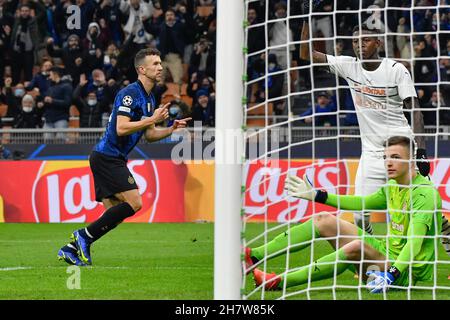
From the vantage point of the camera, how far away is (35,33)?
19219 millimetres

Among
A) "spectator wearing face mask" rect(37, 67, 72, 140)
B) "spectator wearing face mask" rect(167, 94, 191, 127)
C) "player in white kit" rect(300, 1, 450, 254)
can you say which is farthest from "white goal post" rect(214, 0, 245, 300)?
"spectator wearing face mask" rect(37, 67, 72, 140)

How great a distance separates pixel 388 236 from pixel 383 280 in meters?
0.30

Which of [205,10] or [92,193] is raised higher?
[205,10]

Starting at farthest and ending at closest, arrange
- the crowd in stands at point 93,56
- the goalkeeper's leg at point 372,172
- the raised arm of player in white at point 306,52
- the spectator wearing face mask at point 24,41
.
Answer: the spectator wearing face mask at point 24,41 → the crowd in stands at point 93,56 → the goalkeeper's leg at point 372,172 → the raised arm of player in white at point 306,52

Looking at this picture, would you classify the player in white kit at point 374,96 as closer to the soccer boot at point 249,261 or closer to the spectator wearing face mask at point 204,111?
the soccer boot at point 249,261

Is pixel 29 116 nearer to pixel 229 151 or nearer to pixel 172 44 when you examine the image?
pixel 172 44

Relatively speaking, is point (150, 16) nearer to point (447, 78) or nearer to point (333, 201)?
point (447, 78)

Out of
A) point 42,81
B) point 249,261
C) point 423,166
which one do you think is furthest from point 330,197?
point 42,81

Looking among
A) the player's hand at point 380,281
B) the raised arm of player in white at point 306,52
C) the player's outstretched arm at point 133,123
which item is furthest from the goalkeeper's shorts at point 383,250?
the player's outstretched arm at point 133,123

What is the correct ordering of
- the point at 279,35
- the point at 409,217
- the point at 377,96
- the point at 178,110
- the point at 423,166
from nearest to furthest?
the point at 409,217 → the point at 423,166 → the point at 377,96 → the point at 279,35 → the point at 178,110

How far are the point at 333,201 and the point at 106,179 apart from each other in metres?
3.10

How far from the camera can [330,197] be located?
6727 millimetres

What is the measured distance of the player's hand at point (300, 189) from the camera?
6.42m

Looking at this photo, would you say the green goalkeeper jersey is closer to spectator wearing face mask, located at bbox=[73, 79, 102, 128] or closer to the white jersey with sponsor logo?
the white jersey with sponsor logo
